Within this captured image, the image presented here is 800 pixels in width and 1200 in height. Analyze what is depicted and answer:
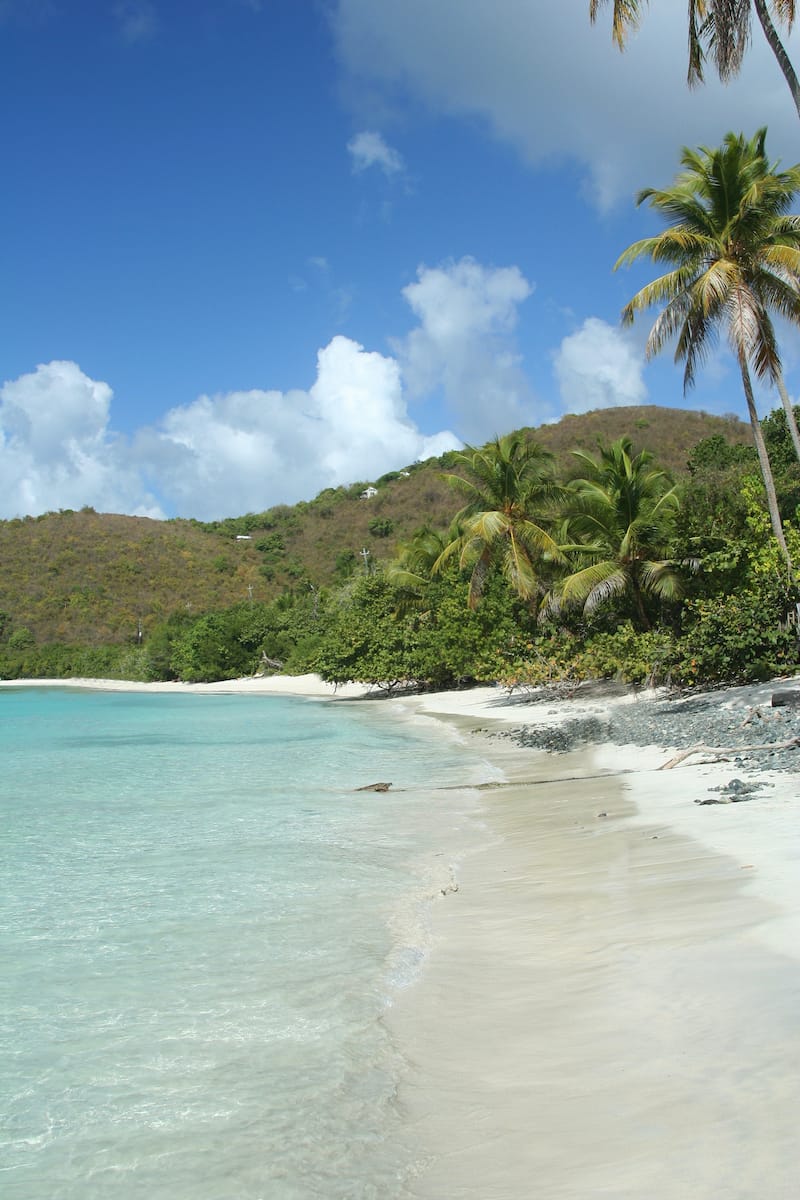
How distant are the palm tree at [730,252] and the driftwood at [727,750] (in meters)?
6.37

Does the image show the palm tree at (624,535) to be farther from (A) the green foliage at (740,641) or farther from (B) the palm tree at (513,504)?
(B) the palm tree at (513,504)

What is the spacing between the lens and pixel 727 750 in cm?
1015

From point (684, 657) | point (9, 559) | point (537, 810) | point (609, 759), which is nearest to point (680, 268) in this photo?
point (684, 657)

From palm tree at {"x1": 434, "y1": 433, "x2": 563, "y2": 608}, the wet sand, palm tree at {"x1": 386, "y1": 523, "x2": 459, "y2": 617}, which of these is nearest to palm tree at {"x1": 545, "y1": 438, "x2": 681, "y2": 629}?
palm tree at {"x1": 434, "y1": 433, "x2": 563, "y2": 608}

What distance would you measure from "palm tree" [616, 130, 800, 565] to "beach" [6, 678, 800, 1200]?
1029 centimetres

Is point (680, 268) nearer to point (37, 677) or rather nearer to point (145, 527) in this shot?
point (37, 677)

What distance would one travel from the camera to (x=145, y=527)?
97.7 m

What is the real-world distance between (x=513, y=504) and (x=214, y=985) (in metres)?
22.9

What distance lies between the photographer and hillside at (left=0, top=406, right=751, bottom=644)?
266ft

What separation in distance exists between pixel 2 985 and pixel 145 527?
97.0 meters

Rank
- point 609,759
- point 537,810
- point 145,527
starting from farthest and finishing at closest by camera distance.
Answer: point 145,527 < point 609,759 < point 537,810

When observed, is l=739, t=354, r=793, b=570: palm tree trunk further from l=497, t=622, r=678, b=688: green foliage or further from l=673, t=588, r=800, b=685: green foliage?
l=497, t=622, r=678, b=688: green foliage

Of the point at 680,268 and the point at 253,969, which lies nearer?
the point at 253,969

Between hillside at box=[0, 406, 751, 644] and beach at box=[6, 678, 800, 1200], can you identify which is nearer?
beach at box=[6, 678, 800, 1200]
